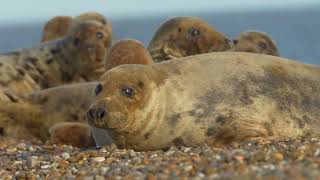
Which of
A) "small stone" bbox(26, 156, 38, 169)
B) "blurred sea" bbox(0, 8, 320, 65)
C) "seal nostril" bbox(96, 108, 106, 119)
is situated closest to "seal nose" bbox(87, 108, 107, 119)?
"seal nostril" bbox(96, 108, 106, 119)

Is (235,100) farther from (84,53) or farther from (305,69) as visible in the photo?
(84,53)

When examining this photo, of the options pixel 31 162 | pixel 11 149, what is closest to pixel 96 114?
pixel 31 162

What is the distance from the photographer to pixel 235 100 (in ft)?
25.1

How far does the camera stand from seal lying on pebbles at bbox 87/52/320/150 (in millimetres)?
7445

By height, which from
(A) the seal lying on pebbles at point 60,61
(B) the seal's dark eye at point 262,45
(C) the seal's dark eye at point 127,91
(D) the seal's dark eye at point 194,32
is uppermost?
(C) the seal's dark eye at point 127,91

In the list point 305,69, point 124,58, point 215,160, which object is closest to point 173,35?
point 124,58

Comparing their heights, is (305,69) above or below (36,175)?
above

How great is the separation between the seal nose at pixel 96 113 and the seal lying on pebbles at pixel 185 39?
13.4 feet

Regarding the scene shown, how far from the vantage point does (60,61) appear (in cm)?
1449

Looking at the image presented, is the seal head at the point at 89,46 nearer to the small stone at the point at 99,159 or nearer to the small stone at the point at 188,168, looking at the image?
the small stone at the point at 99,159

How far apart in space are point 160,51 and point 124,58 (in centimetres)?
235

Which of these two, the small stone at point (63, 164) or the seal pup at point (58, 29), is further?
the seal pup at point (58, 29)

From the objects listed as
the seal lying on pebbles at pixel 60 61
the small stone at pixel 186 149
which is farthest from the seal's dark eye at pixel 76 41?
the small stone at pixel 186 149

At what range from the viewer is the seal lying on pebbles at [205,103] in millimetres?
7445
